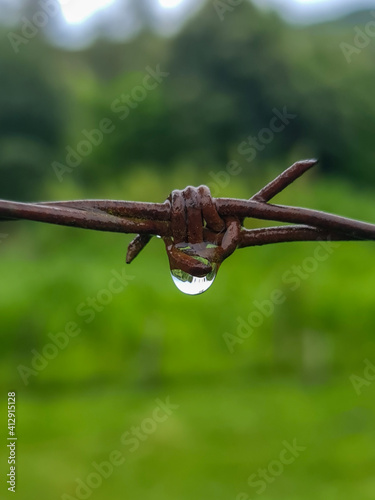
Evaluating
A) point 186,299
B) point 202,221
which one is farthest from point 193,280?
point 186,299

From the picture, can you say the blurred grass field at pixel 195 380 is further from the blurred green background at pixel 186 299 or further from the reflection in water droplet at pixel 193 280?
the reflection in water droplet at pixel 193 280

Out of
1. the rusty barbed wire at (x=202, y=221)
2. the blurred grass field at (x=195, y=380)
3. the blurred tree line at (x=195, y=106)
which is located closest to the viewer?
the rusty barbed wire at (x=202, y=221)

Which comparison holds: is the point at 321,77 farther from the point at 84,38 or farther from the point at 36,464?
the point at 36,464

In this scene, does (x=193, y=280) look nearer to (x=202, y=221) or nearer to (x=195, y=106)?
(x=202, y=221)

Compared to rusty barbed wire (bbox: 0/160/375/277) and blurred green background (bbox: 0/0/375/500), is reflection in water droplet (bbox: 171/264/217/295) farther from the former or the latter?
blurred green background (bbox: 0/0/375/500)

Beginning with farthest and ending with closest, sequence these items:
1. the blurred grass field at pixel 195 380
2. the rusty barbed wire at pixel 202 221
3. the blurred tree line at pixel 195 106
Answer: the blurred tree line at pixel 195 106 < the blurred grass field at pixel 195 380 < the rusty barbed wire at pixel 202 221

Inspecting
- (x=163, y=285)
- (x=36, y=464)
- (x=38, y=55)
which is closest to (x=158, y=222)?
(x=36, y=464)

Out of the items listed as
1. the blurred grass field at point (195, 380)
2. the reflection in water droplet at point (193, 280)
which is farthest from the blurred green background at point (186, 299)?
the reflection in water droplet at point (193, 280)
